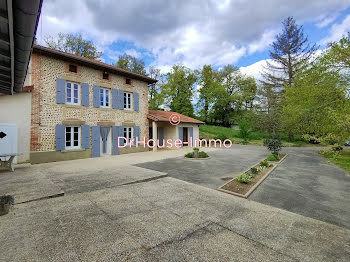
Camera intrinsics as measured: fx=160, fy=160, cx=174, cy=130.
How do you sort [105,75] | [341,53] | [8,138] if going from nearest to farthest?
[8,138], [341,53], [105,75]

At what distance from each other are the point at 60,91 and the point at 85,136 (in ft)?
9.98

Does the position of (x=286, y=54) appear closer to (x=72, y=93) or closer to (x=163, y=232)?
(x=72, y=93)

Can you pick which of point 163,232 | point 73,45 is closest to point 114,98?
point 163,232

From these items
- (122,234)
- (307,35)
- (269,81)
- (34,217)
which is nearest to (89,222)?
(122,234)

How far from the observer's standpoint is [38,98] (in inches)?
352

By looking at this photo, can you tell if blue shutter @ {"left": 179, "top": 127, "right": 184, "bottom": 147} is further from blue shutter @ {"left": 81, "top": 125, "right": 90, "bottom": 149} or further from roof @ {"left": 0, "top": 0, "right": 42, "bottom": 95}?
roof @ {"left": 0, "top": 0, "right": 42, "bottom": 95}

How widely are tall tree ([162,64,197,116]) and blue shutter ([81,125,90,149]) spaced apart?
54.4 feet

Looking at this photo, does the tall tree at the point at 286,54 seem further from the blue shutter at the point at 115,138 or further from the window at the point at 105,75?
the blue shutter at the point at 115,138

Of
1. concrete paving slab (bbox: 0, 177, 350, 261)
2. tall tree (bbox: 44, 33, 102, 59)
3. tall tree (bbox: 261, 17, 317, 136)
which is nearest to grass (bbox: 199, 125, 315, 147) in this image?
tall tree (bbox: 261, 17, 317, 136)

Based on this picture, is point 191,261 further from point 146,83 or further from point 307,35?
point 307,35

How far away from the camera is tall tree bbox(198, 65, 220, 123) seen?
2956cm

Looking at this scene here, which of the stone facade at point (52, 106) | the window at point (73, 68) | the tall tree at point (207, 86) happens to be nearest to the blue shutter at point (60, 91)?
the stone facade at point (52, 106)

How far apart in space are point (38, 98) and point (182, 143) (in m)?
11.7

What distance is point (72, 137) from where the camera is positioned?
10203 millimetres
